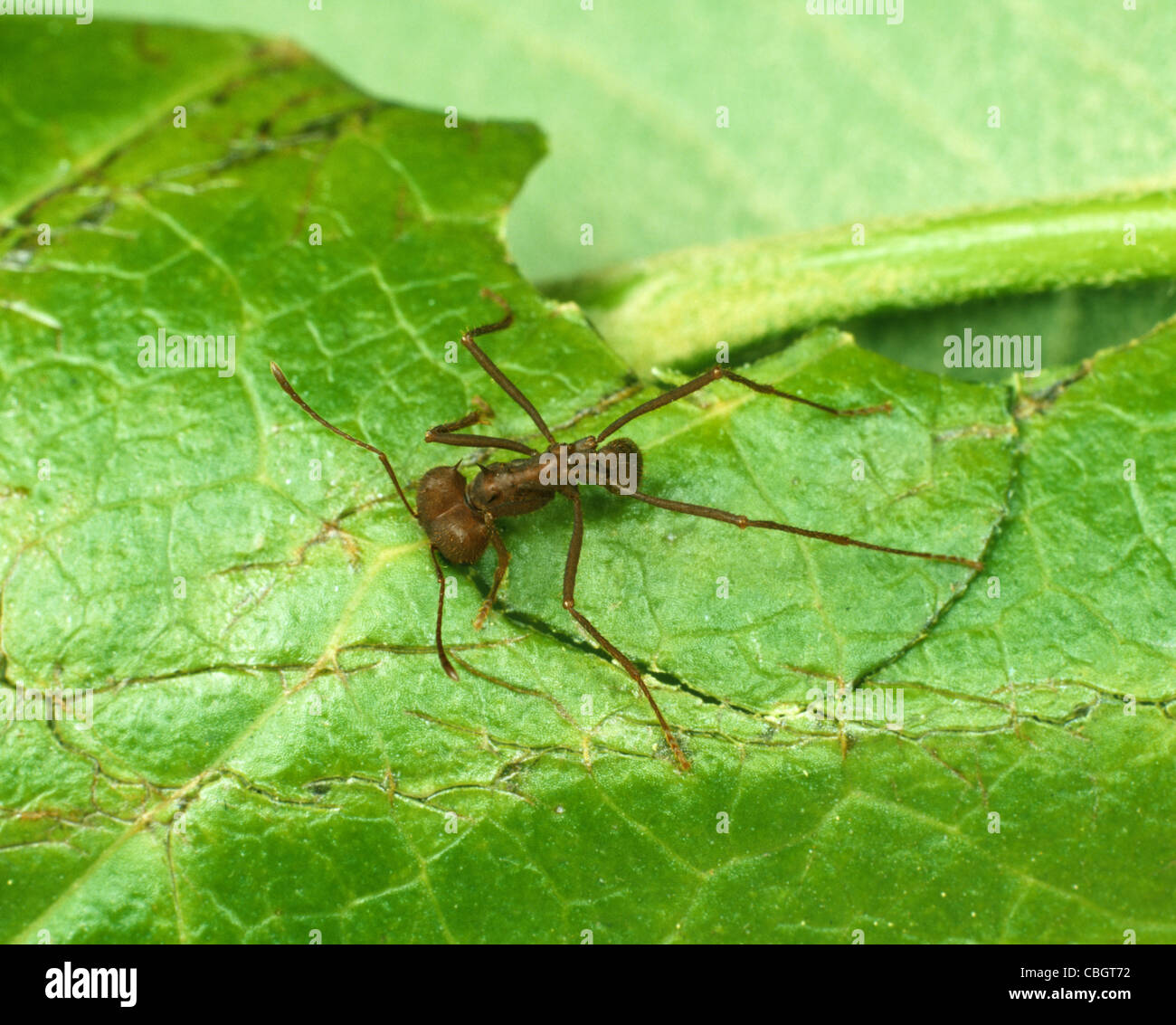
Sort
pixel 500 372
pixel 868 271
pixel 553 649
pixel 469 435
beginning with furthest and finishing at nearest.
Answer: pixel 868 271
pixel 469 435
pixel 500 372
pixel 553 649

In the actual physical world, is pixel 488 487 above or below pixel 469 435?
below

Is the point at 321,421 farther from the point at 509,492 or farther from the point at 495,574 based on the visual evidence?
the point at 495,574

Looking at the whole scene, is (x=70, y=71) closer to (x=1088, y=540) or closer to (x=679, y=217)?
(x=679, y=217)

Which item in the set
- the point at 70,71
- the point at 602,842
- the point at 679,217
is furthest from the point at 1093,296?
the point at 70,71

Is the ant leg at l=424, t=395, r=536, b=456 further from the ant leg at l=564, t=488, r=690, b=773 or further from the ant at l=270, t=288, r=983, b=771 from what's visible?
the ant leg at l=564, t=488, r=690, b=773

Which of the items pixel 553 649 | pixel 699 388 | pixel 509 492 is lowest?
pixel 553 649

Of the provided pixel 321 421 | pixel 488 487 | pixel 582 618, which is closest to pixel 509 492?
pixel 488 487

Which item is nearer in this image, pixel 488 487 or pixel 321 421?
pixel 321 421

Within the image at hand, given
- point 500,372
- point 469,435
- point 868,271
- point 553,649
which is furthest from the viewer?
point 868,271
